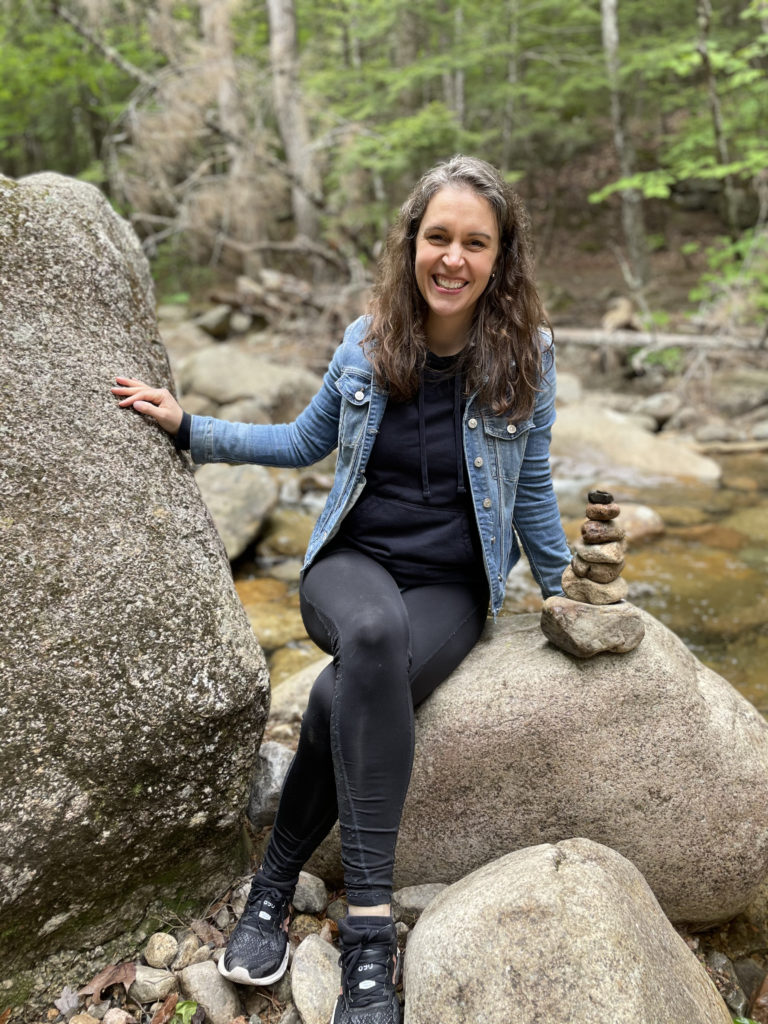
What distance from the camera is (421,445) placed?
2.46 meters

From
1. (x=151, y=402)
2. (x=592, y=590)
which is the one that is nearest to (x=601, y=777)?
(x=592, y=590)

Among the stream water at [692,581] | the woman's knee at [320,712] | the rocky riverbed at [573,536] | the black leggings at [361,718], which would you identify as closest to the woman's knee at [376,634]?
the black leggings at [361,718]

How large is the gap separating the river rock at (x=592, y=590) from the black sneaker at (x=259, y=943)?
126 centimetres

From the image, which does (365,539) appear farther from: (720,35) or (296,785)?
(720,35)

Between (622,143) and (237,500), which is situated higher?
(622,143)

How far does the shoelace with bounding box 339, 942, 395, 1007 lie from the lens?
190 centimetres

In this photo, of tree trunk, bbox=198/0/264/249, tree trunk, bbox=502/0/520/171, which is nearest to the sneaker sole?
tree trunk, bbox=198/0/264/249

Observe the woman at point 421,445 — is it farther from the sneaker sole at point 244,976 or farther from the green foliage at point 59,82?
the green foliage at point 59,82

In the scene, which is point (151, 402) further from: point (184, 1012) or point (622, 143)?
point (622, 143)

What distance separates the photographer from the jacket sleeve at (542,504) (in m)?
2.57

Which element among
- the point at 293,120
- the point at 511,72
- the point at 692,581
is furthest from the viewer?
the point at 511,72

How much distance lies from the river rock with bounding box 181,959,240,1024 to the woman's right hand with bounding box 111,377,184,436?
1.58 meters

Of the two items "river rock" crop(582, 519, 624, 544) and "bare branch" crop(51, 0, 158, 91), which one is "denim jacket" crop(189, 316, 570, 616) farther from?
"bare branch" crop(51, 0, 158, 91)

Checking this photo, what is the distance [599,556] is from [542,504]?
1.18ft
